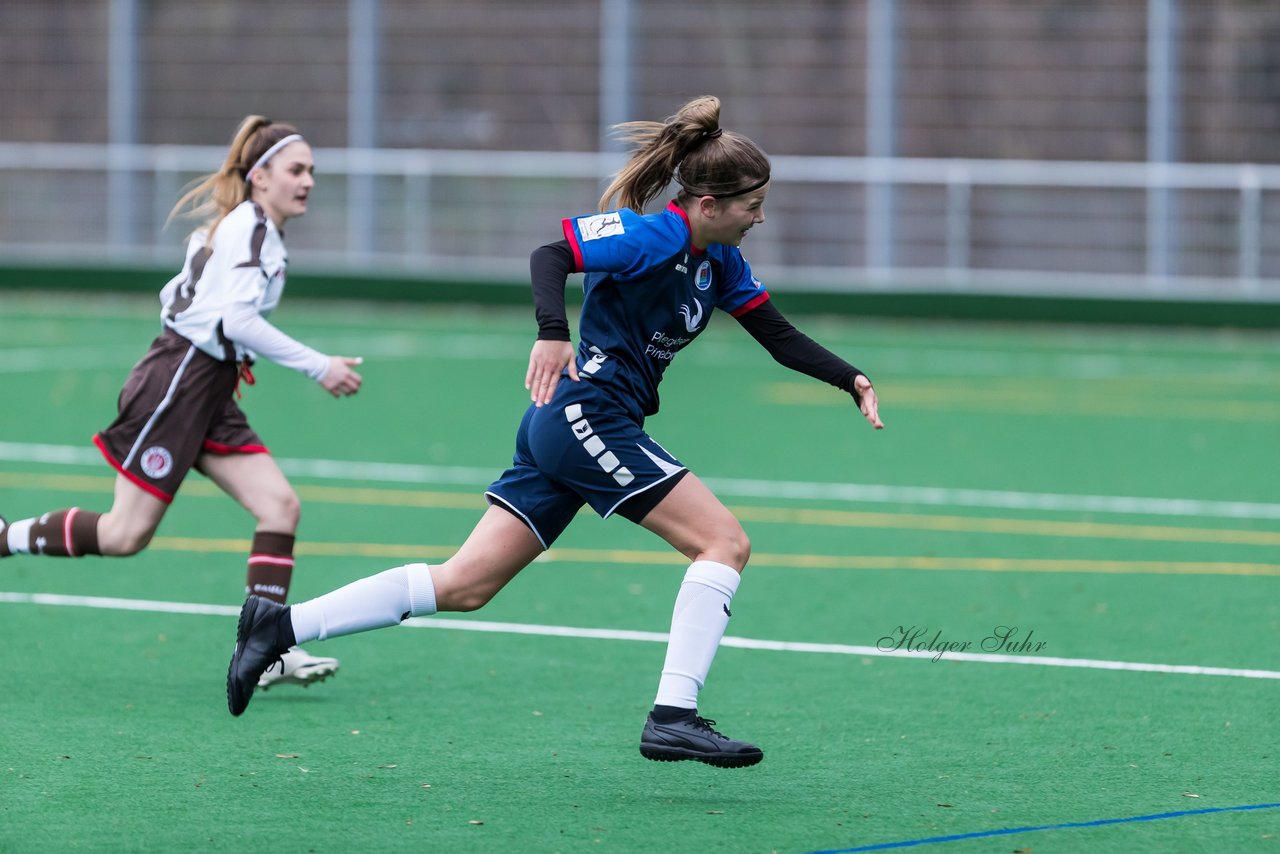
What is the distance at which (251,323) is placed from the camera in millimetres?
7246

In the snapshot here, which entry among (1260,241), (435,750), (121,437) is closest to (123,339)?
(1260,241)

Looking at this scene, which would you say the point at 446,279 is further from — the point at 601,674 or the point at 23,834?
the point at 23,834

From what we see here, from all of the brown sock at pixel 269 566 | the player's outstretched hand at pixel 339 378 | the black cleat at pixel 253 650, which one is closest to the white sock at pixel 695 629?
the black cleat at pixel 253 650

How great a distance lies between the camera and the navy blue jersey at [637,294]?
19.2ft

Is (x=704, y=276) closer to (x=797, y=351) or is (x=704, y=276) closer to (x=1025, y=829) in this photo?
(x=797, y=351)

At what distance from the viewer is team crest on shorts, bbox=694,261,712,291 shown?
20.1ft

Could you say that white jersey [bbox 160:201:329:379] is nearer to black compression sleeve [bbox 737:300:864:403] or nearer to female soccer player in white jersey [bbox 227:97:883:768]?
female soccer player in white jersey [bbox 227:97:883:768]

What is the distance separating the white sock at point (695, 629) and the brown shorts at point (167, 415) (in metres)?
2.25

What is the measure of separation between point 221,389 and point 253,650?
4.89 feet

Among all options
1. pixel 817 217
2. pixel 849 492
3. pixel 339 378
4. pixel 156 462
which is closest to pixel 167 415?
pixel 156 462

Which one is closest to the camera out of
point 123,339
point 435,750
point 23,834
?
point 23,834

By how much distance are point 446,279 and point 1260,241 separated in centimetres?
950

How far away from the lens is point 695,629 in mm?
5922

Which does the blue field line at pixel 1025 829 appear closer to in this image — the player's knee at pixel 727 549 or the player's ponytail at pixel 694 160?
the player's knee at pixel 727 549
